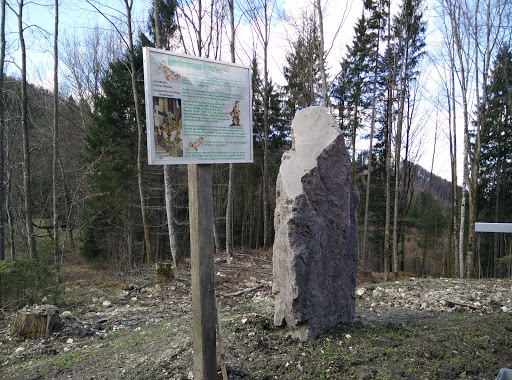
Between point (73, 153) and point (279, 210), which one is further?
point (73, 153)

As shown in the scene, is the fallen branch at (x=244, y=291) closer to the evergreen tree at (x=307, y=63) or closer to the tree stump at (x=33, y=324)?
the tree stump at (x=33, y=324)

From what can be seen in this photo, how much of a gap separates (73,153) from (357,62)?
1677 cm

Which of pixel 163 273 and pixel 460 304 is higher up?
pixel 460 304

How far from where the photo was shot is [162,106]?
8.83 ft

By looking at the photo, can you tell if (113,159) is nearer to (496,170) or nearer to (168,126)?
(168,126)

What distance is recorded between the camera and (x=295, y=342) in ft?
12.5

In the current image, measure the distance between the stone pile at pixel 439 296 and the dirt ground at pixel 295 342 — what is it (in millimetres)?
19

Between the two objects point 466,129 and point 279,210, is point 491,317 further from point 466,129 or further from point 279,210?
point 466,129

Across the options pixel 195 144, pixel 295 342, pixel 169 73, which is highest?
pixel 169 73

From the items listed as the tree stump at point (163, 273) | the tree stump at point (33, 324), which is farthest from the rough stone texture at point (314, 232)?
the tree stump at point (163, 273)

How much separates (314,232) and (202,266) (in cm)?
151

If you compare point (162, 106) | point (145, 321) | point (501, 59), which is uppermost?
point (501, 59)

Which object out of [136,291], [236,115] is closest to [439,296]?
[236,115]

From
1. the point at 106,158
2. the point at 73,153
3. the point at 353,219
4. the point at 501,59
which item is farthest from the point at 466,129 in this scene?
the point at 73,153
